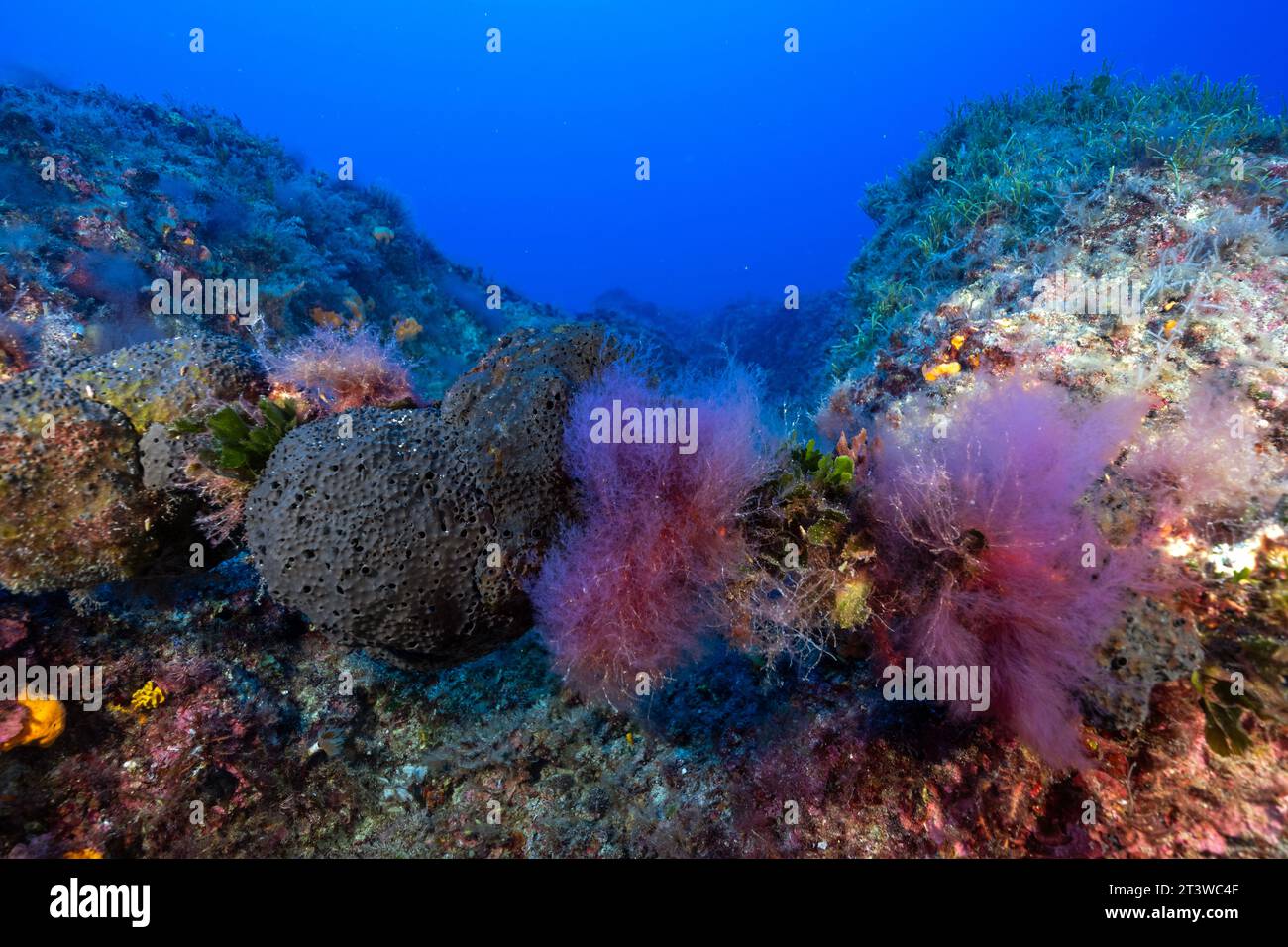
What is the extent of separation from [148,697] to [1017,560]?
543cm

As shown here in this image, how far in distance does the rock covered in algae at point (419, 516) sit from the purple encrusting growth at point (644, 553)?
229 millimetres

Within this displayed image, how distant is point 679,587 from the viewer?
10.6 ft

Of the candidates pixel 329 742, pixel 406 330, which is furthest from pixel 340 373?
pixel 406 330

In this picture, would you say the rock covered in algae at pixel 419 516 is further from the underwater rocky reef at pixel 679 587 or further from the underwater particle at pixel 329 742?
the underwater particle at pixel 329 742

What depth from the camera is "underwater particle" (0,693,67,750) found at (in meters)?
3.52

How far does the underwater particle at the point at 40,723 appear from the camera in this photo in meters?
3.52

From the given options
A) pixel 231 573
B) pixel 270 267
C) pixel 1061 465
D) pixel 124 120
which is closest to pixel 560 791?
pixel 231 573

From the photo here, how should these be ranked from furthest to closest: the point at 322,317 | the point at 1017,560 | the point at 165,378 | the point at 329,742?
1. the point at 322,317
2. the point at 329,742
3. the point at 165,378
4. the point at 1017,560

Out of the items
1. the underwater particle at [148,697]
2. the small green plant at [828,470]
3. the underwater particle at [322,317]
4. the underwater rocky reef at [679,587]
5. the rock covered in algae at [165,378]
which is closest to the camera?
the underwater rocky reef at [679,587]

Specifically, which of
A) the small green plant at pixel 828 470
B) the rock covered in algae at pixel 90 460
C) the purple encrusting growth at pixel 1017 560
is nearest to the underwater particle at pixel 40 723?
the rock covered in algae at pixel 90 460

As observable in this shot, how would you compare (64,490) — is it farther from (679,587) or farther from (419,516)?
(679,587)

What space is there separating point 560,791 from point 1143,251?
6.22 metres

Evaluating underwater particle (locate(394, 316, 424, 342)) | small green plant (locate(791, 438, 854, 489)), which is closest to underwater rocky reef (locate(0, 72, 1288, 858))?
small green plant (locate(791, 438, 854, 489))
